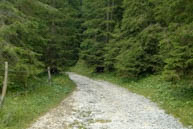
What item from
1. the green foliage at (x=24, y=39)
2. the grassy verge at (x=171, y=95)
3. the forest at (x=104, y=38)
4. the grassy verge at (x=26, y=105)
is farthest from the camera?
the forest at (x=104, y=38)

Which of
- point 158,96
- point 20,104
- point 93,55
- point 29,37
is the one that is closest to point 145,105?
point 158,96

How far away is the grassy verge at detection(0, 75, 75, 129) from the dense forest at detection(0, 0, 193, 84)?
961 mm

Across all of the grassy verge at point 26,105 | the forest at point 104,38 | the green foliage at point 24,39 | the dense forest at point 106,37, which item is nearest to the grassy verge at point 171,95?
the forest at point 104,38

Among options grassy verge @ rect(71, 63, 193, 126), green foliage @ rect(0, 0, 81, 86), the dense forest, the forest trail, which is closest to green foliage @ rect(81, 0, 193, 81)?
the dense forest

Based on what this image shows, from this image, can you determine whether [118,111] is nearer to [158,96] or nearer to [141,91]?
[158,96]

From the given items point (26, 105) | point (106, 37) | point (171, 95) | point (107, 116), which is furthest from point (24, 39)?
point (106, 37)

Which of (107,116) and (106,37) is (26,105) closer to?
(107,116)

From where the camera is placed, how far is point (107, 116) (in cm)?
771

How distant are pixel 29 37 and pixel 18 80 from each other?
109 inches

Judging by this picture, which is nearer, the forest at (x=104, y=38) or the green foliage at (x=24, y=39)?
the green foliage at (x=24, y=39)

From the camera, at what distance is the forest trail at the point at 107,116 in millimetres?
6594

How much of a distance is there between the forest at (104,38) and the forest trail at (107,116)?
6.86ft

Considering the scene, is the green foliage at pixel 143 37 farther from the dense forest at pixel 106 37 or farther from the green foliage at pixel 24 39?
the green foliage at pixel 24 39

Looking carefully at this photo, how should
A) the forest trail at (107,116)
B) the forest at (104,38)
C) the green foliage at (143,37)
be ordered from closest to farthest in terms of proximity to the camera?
the forest trail at (107,116)
the forest at (104,38)
the green foliage at (143,37)
